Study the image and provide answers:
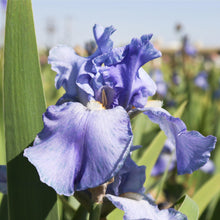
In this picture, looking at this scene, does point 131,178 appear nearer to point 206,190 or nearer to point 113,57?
point 113,57

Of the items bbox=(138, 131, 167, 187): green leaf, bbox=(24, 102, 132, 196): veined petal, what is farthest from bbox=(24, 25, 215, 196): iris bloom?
bbox=(138, 131, 167, 187): green leaf

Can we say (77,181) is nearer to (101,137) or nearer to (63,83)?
(101,137)

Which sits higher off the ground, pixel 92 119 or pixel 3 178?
pixel 92 119

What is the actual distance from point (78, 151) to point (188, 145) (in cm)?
21

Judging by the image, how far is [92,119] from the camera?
22.1 inches

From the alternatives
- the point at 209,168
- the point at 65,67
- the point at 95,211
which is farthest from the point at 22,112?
the point at 209,168

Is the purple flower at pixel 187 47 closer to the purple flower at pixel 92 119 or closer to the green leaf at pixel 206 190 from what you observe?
the green leaf at pixel 206 190

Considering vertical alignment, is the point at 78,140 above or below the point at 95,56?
below

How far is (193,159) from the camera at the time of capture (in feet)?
1.96

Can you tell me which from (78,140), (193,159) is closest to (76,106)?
(78,140)

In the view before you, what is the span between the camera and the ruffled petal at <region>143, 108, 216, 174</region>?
593 millimetres

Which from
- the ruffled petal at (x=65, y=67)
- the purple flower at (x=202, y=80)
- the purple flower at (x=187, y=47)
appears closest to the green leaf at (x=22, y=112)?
the ruffled petal at (x=65, y=67)

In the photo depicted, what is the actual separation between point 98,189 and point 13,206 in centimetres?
19

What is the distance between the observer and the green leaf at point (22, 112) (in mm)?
645
